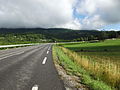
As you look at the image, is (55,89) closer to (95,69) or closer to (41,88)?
(41,88)

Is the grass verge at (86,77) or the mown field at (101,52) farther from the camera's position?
the mown field at (101,52)

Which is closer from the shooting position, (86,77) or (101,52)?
(86,77)

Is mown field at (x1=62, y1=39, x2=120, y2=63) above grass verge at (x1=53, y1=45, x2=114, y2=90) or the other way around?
the other way around

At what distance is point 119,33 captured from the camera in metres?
187

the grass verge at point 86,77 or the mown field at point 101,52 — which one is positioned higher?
the grass verge at point 86,77

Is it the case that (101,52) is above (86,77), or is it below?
below

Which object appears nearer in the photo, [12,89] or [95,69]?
[12,89]

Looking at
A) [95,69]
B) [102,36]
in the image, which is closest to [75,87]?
[95,69]

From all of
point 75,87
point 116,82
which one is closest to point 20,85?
point 75,87

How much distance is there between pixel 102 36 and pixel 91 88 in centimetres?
16653

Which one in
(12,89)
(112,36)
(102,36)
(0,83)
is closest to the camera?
(12,89)

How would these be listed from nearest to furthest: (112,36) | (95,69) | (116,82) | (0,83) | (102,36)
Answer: (0,83), (116,82), (95,69), (102,36), (112,36)

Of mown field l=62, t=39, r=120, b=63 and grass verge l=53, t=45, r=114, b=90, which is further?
mown field l=62, t=39, r=120, b=63

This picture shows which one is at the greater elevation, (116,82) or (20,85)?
(20,85)
